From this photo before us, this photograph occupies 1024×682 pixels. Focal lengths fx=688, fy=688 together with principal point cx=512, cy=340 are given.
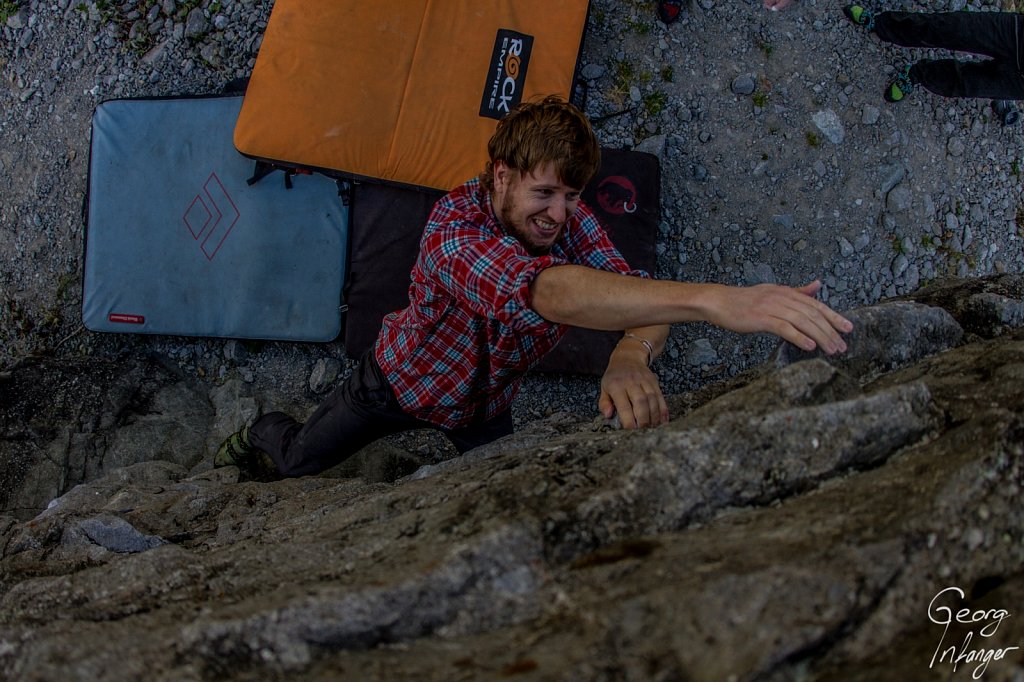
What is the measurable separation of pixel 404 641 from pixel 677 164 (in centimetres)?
473

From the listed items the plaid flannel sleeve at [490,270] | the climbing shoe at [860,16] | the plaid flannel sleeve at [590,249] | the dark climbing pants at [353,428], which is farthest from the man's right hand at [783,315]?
the climbing shoe at [860,16]

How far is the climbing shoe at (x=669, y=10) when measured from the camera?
226 inches

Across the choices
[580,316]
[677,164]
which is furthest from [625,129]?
[580,316]

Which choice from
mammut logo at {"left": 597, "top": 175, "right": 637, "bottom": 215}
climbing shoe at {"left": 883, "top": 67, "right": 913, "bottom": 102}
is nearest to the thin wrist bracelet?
mammut logo at {"left": 597, "top": 175, "right": 637, "bottom": 215}

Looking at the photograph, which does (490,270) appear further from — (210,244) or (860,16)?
(860,16)

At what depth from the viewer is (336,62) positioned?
480 centimetres

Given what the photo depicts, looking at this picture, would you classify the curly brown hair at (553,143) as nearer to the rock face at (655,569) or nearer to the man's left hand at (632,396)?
the man's left hand at (632,396)

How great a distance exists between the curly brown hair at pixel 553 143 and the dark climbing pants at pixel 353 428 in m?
1.54

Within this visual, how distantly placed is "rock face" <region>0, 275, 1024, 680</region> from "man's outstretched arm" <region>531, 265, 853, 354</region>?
26 cm

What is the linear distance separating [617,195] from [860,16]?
282cm

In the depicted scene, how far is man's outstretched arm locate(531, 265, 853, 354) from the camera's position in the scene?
2008 mm

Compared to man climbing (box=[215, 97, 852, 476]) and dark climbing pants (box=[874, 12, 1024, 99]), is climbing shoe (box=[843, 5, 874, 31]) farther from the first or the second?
man climbing (box=[215, 97, 852, 476])

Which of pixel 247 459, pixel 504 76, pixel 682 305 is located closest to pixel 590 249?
pixel 682 305

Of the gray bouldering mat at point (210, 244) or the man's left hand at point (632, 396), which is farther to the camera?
the gray bouldering mat at point (210, 244)
